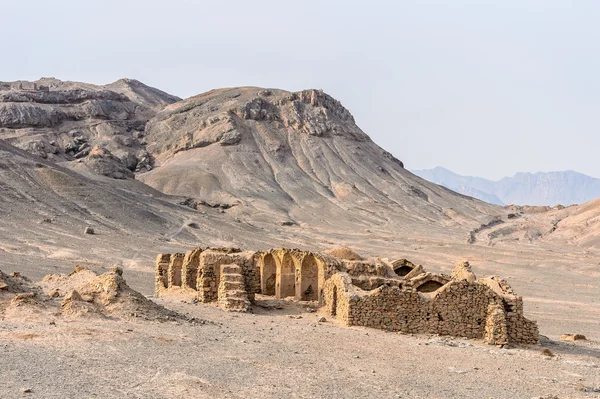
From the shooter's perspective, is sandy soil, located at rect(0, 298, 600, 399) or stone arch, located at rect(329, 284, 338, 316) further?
stone arch, located at rect(329, 284, 338, 316)

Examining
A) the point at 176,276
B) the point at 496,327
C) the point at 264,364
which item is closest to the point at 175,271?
the point at 176,276

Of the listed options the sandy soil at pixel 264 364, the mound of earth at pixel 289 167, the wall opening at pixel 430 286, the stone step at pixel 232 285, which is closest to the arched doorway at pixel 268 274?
the stone step at pixel 232 285

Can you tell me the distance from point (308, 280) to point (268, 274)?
1855 millimetres

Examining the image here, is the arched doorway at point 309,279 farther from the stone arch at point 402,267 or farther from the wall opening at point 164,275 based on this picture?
the wall opening at point 164,275

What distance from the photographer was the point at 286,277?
74.4ft

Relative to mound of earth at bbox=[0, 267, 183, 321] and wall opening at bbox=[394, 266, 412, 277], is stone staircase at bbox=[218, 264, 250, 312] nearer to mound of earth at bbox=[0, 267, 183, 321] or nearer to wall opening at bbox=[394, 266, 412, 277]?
mound of earth at bbox=[0, 267, 183, 321]

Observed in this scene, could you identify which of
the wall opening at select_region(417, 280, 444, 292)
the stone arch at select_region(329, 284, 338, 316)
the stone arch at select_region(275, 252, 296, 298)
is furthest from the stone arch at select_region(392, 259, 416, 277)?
the stone arch at select_region(329, 284, 338, 316)

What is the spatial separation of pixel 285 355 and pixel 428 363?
8.92ft

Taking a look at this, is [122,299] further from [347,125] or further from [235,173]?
[347,125]

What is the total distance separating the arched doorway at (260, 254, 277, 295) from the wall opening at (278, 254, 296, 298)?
64 cm

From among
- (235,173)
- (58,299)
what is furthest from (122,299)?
(235,173)

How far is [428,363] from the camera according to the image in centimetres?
1263

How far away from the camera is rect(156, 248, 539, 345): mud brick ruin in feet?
51.9

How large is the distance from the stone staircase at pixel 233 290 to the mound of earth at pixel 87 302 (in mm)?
3046
